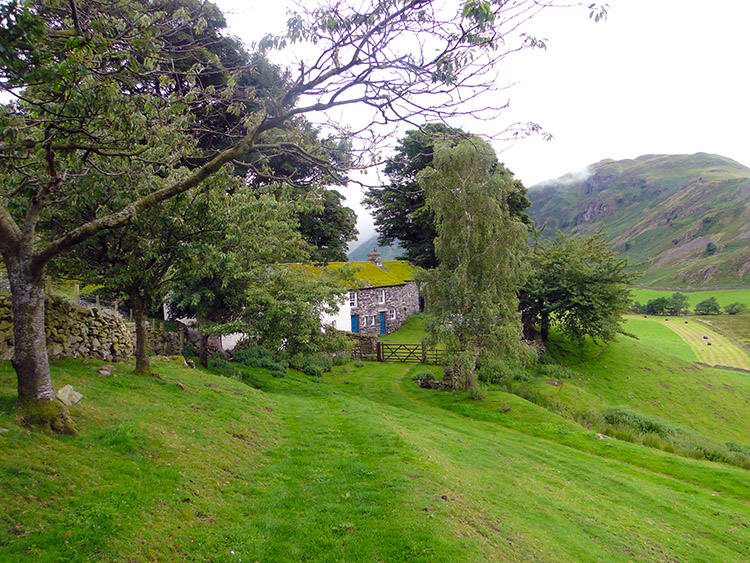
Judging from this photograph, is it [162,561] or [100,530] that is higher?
[100,530]

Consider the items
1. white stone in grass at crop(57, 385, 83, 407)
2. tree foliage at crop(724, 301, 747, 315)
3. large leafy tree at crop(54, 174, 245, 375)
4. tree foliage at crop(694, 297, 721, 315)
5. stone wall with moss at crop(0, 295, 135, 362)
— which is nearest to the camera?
white stone in grass at crop(57, 385, 83, 407)

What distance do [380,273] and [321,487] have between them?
3414 cm

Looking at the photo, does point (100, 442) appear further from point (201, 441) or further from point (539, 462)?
point (539, 462)

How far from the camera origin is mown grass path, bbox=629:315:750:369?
44531mm

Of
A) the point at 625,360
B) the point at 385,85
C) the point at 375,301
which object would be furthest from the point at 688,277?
the point at 385,85

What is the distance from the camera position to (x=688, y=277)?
106 meters

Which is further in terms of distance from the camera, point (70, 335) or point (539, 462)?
point (539, 462)

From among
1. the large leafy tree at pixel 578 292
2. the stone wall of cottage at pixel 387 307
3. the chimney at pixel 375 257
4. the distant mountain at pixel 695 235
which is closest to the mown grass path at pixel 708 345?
the distant mountain at pixel 695 235

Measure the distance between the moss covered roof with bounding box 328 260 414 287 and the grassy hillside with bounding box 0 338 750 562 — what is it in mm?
21050

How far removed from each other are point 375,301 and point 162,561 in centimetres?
3420

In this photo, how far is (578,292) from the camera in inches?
1345

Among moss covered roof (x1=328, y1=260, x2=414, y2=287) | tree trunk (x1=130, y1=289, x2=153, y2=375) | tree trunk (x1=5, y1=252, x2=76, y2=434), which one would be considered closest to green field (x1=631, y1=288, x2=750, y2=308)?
moss covered roof (x1=328, y1=260, x2=414, y2=287)

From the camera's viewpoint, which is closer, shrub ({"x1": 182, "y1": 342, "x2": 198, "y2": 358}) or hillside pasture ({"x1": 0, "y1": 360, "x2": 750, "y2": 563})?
hillside pasture ({"x1": 0, "y1": 360, "x2": 750, "y2": 563})

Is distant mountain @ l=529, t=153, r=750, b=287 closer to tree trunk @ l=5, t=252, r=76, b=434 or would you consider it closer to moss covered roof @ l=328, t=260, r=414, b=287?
moss covered roof @ l=328, t=260, r=414, b=287
